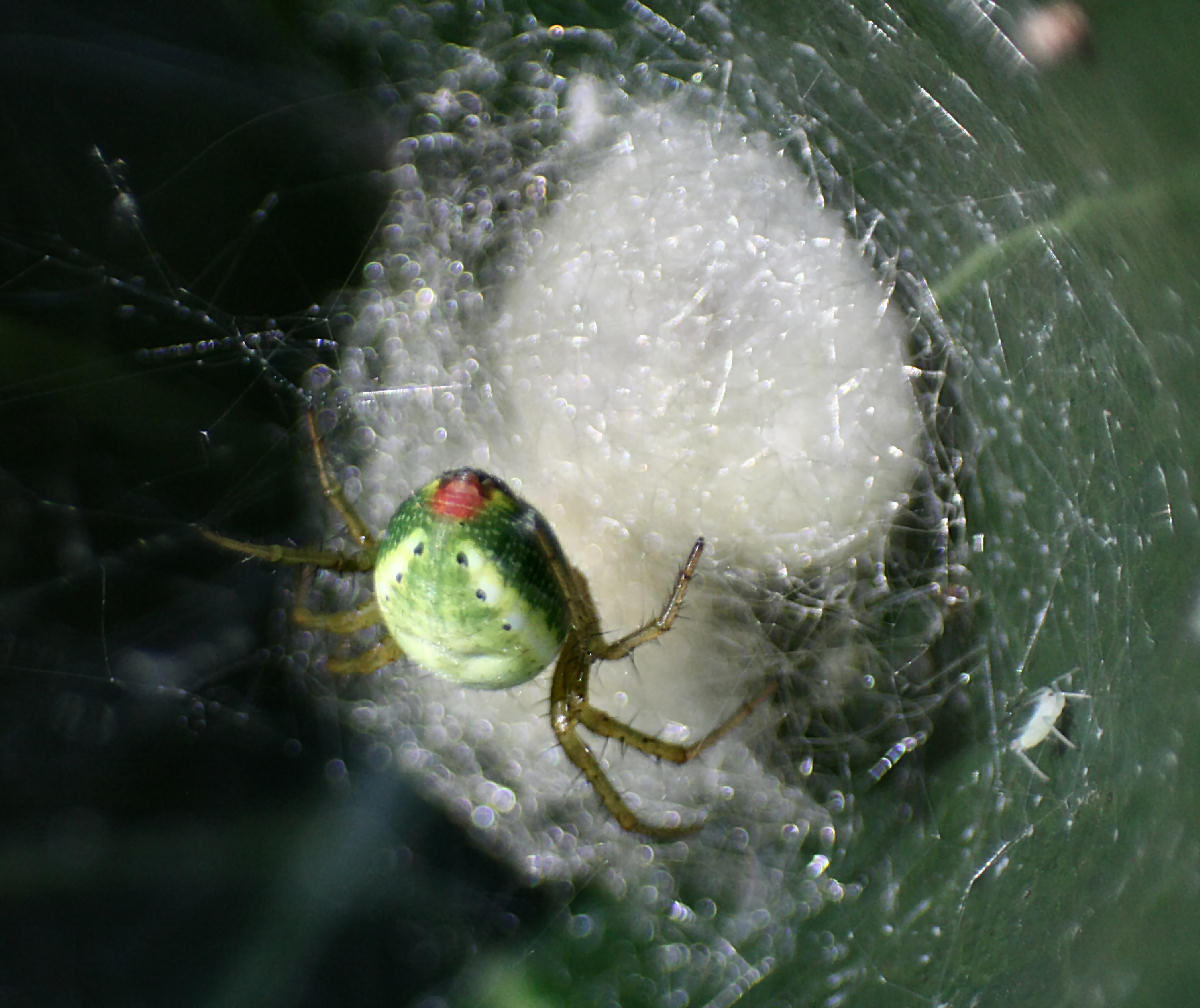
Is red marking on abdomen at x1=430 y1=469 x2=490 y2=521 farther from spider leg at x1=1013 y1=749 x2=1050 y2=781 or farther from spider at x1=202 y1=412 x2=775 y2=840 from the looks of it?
spider leg at x1=1013 y1=749 x2=1050 y2=781

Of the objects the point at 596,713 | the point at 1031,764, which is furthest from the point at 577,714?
the point at 1031,764

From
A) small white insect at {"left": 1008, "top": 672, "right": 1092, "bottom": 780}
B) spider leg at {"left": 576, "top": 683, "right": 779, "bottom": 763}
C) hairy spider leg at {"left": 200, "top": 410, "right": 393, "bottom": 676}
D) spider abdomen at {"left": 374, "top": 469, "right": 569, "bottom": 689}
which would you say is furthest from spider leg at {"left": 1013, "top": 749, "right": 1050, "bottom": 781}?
hairy spider leg at {"left": 200, "top": 410, "right": 393, "bottom": 676}

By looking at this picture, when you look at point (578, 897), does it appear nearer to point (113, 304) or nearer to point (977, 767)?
point (977, 767)

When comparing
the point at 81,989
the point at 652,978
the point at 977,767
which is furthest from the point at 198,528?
the point at 977,767

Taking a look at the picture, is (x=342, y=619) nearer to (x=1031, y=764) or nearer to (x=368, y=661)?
(x=368, y=661)

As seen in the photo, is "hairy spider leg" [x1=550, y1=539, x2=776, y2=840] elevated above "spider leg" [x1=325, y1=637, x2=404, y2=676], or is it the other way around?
"hairy spider leg" [x1=550, y1=539, x2=776, y2=840]
